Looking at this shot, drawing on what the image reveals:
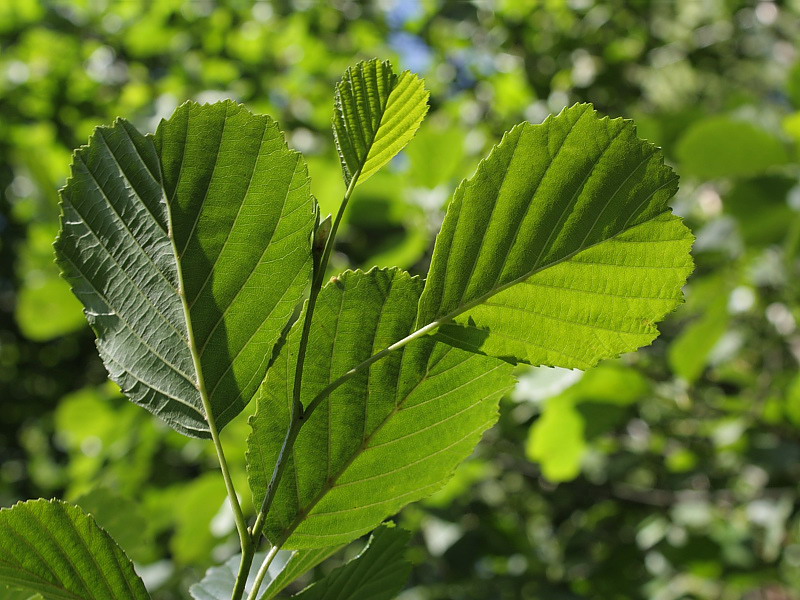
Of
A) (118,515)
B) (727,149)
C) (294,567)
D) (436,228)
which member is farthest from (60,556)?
(727,149)

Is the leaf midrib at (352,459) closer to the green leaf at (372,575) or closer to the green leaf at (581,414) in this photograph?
the green leaf at (372,575)

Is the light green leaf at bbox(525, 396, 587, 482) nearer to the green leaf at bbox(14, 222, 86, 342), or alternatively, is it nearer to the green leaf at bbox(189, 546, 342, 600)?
the green leaf at bbox(189, 546, 342, 600)

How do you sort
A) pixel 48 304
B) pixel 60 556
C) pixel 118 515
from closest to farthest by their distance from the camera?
pixel 60 556
pixel 118 515
pixel 48 304

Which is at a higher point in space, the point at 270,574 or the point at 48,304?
the point at 48,304

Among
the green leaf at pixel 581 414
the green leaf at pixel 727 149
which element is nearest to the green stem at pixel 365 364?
the green leaf at pixel 581 414

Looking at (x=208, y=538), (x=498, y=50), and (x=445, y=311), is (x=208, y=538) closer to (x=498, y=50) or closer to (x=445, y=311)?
(x=445, y=311)

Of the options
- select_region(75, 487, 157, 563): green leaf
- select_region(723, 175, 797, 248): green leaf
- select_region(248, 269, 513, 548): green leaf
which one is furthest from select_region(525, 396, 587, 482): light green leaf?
select_region(248, 269, 513, 548): green leaf

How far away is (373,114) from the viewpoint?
1.45ft

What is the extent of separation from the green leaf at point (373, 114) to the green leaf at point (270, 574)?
0.83 feet

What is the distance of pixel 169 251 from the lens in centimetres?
46

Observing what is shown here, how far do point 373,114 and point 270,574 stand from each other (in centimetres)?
35

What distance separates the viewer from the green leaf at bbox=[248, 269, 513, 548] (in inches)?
17.7

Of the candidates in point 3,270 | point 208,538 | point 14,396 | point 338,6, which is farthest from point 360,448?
point 14,396

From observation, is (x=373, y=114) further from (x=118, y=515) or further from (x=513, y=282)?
(x=118, y=515)
